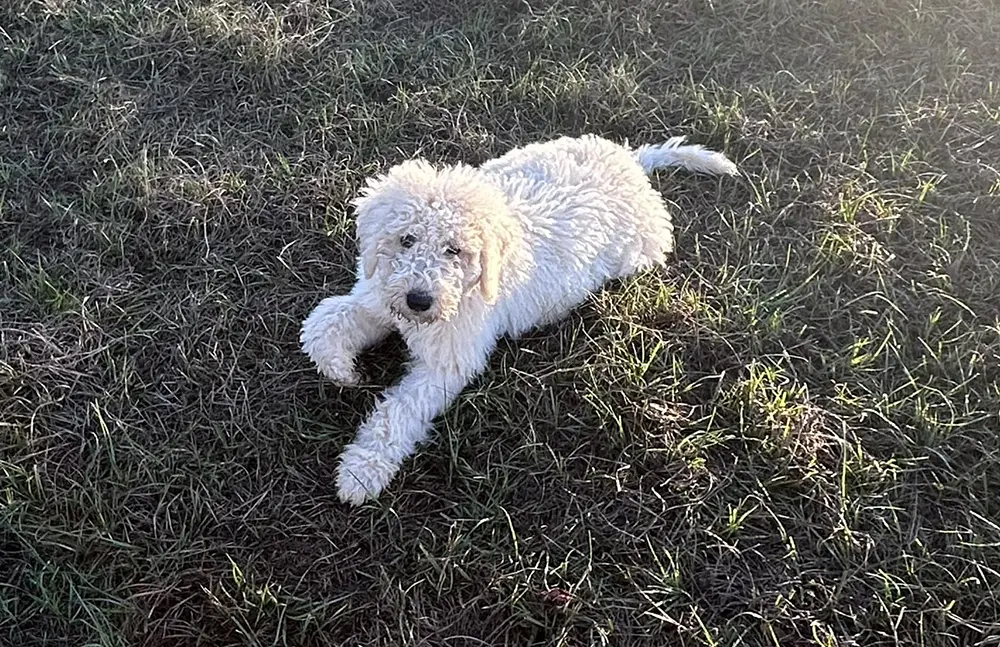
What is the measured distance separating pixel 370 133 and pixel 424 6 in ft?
3.52

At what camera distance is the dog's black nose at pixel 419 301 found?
8.38 ft

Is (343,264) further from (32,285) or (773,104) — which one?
(773,104)

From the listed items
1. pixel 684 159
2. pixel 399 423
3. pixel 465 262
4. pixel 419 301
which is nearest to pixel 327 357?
pixel 399 423

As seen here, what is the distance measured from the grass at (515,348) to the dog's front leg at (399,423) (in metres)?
0.07

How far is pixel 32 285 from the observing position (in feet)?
10.6

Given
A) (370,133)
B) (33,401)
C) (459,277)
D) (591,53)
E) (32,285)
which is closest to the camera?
(459,277)

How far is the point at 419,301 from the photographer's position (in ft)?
8.39

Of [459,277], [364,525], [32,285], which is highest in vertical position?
[459,277]

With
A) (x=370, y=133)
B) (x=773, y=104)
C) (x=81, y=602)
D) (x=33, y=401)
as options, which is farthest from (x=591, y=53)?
(x=81, y=602)

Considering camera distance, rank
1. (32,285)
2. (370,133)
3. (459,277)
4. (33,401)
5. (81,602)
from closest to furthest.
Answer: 1. (81,602)
2. (459,277)
3. (33,401)
4. (32,285)
5. (370,133)

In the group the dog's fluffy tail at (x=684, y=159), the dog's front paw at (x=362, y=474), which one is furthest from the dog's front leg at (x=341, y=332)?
the dog's fluffy tail at (x=684, y=159)

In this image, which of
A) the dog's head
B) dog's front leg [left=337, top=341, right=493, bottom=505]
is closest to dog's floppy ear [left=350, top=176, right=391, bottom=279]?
the dog's head

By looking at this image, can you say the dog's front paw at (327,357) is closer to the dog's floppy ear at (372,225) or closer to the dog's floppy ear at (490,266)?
the dog's floppy ear at (372,225)

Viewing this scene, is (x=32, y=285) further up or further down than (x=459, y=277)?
further down
